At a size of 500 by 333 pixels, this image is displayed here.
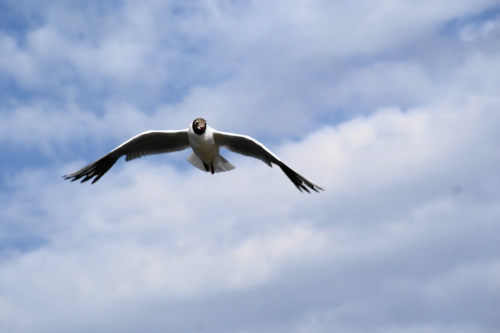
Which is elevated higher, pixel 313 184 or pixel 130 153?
pixel 130 153

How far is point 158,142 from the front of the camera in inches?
813

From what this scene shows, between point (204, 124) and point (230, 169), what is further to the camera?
point (230, 169)

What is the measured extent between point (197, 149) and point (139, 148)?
2.23 meters

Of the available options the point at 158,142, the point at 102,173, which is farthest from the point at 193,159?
the point at 102,173

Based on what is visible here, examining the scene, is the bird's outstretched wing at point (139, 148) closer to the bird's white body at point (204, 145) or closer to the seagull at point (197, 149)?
the seagull at point (197, 149)

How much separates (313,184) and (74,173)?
7464mm

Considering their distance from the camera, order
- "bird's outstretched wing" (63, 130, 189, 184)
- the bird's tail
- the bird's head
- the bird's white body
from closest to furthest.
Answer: the bird's head
the bird's white body
"bird's outstretched wing" (63, 130, 189, 184)
the bird's tail

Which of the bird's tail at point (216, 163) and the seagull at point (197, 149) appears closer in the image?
the seagull at point (197, 149)

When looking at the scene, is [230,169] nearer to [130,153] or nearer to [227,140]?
[227,140]

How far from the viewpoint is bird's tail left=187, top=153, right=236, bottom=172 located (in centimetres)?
2062

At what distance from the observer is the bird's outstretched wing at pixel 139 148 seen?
794 inches

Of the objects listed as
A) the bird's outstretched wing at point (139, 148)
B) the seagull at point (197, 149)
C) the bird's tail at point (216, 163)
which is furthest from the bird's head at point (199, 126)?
the bird's tail at point (216, 163)

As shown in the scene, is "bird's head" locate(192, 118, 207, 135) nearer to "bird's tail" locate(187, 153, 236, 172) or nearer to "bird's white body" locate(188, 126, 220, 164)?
"bird's white body" locate(188, 126, 220, 164)

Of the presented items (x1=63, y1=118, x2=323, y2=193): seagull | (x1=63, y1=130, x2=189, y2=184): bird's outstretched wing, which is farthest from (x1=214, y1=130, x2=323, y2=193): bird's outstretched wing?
(x1=63, y1=130, x2=189, y2=184): bird's outstretched wing
